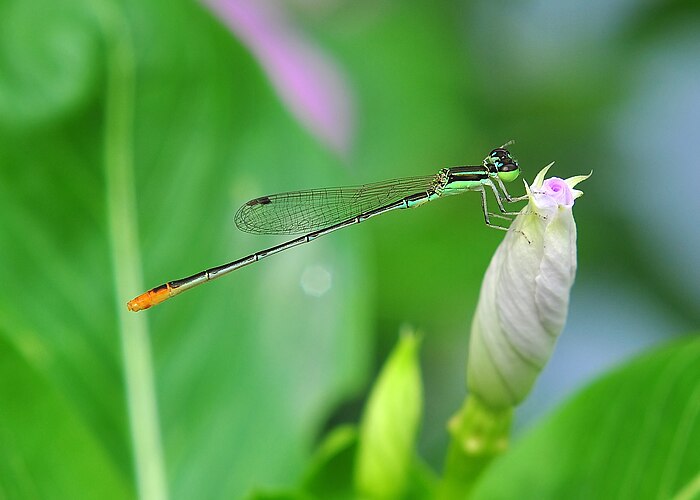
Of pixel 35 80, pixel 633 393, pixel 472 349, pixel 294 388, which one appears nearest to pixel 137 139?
pixel 35 80

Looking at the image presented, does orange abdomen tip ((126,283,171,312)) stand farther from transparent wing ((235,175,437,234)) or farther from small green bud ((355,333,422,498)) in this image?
small green bud ((355,333,422,498))

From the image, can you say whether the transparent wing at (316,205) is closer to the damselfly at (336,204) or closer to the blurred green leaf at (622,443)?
the damselfly at (336,204)

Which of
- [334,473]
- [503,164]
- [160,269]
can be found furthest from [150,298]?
[503,164]

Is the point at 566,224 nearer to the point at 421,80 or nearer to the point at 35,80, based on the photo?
the point at 35,80

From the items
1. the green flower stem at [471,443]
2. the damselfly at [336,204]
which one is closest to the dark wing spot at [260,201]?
the damselfly at [336,204]

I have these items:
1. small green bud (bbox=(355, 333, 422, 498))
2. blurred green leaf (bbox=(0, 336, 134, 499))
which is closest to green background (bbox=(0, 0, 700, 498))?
blurred green leaf (bbox=(0, 336, 134, 499))

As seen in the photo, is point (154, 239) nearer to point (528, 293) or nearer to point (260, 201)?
point (260, 201)
